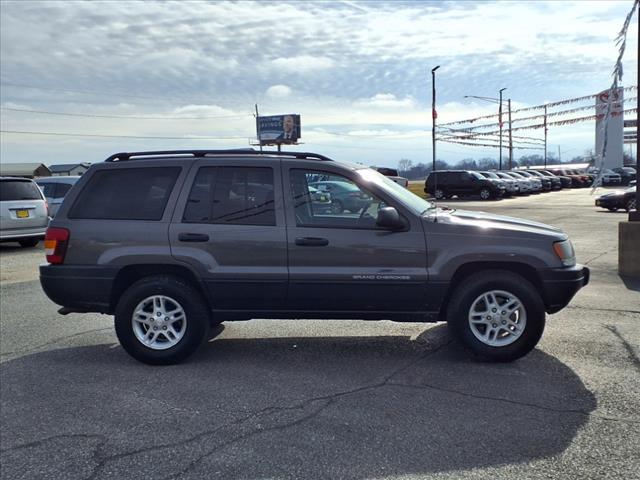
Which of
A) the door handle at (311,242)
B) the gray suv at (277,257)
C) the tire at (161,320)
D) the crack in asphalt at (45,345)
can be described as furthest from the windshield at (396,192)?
the crack in asphalt at (45,345)

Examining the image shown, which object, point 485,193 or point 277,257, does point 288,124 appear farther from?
point 277,257

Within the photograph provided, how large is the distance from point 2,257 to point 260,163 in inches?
404

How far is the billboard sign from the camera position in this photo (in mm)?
83812

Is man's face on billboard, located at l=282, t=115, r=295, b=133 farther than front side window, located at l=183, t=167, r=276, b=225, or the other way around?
man's face on billboard, located at l=282, t=115, r=295, b=133

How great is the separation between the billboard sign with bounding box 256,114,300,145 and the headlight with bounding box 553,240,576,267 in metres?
79.7

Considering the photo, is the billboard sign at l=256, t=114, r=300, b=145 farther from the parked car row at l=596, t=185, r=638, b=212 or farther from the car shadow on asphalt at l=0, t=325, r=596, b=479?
the car shadow on asphalt at l=0, t=325, r=596, b=479

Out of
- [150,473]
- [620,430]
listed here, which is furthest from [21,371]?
[620,430]

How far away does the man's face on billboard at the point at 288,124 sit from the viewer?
83.5 m

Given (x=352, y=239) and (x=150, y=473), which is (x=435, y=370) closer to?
(x=352, y=239)

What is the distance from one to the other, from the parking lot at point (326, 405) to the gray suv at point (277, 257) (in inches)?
17.2

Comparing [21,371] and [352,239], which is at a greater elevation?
[352,239]

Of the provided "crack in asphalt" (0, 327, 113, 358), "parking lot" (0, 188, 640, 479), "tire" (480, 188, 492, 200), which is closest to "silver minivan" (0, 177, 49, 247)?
"parking lot" (0, 188, 640, 479)

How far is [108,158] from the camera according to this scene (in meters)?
5.36

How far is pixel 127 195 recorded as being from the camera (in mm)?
5168
